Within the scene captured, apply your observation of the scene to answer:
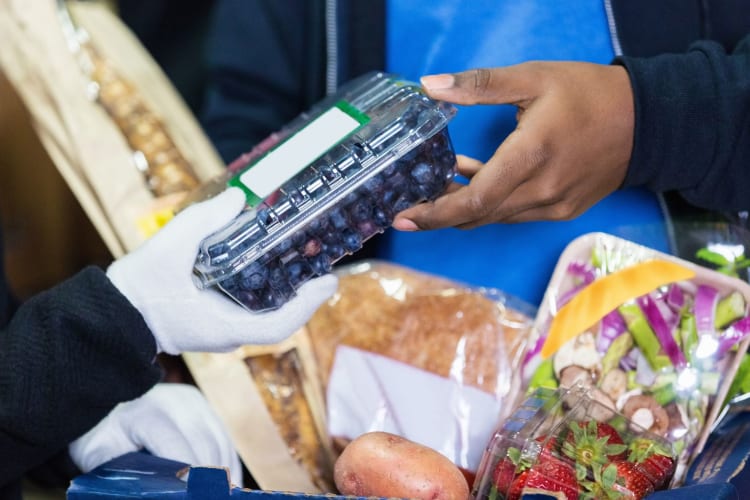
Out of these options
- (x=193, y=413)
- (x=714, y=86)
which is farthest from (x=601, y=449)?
(x=193, y=413)

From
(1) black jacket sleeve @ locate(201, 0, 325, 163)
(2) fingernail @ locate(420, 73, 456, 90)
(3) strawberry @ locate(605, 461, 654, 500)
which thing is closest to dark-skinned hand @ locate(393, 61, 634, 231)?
(2) fingernail @ locate(420, 73, 456, 90)

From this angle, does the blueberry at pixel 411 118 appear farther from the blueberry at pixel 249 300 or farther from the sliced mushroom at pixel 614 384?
the sliced mushroom at pixel 614 384

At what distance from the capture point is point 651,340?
95cm

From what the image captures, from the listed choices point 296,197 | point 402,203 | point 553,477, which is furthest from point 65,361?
point 553,477

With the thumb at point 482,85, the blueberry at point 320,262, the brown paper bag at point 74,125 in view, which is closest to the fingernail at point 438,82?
the thumb at point 482,85

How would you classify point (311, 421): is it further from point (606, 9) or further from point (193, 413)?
point (606, 9)

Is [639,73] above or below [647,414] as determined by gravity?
above

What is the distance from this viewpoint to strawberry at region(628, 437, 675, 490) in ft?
2.64

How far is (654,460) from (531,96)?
0.41 metres

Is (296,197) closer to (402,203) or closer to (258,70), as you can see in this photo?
(402,203)

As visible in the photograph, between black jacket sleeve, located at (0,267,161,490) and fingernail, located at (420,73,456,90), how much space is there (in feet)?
1.31

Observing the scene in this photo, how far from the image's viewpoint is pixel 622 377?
94cm

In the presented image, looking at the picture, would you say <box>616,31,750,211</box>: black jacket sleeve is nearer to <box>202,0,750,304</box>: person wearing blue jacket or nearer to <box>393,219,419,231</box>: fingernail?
<box>202,0,750,304</box>: person wearing blue jacket

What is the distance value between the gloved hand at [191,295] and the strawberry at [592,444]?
315 mm
